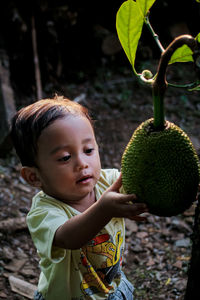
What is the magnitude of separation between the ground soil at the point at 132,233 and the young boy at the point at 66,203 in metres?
0.49

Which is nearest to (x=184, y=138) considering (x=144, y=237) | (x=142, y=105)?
(x=144, y=237)

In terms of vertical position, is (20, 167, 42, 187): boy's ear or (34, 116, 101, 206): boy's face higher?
(34, 116, 101, 206): boy's face

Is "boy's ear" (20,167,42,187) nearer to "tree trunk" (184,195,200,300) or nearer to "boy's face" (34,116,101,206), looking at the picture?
"boy's face" (34,116,101,206)

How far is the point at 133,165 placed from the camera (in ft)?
2.46

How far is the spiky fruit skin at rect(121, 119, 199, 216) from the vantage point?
72cm

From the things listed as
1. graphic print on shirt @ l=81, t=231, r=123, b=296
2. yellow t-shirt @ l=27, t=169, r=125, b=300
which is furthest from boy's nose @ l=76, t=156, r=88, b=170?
graphic print on shirt @ l=81, t=231, r=123, b=296

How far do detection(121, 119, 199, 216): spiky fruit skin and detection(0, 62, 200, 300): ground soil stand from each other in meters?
0.94

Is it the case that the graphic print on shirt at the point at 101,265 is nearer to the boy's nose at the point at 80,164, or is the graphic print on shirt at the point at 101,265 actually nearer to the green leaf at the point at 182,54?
the boy's nose at the point at 80,164

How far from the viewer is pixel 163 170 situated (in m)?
0.72

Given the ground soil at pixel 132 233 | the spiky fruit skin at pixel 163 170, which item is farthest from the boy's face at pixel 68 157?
the ground soil at pixel 132 233

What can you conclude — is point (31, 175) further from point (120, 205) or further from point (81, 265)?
point (120, 205)

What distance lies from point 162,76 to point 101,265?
640mm

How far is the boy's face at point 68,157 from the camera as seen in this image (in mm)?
979

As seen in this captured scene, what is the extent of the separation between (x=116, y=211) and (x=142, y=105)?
2.72m
